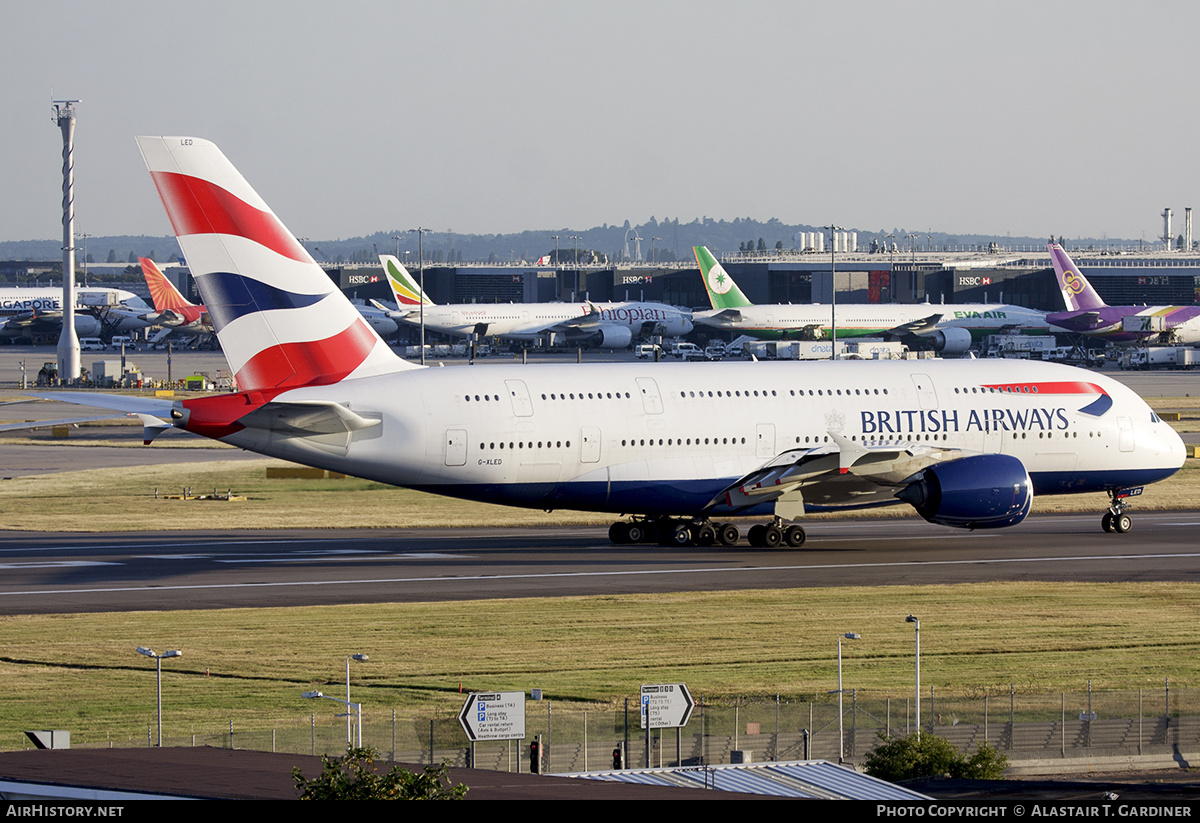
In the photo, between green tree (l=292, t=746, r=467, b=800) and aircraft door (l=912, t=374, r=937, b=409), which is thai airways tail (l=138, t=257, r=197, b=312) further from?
green tree (l=292, t=746, r=467, b=800)

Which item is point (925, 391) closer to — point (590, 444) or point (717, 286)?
point (590, 444)

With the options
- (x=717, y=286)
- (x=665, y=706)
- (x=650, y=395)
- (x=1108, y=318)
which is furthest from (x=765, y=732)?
(x=717, y=286)

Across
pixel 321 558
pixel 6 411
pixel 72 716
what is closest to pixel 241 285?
pixel 321 558

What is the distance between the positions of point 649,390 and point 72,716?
2176 cm

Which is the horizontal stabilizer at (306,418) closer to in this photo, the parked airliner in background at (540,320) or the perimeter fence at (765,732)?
the perimeter fence at (765,732)

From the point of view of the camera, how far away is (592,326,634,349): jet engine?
162 metres

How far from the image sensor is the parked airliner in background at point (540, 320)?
158125 mm

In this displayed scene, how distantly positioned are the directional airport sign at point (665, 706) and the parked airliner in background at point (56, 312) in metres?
164

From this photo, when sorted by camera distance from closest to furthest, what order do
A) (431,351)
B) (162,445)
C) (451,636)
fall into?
(451,636) < (162,445) < (431,351)

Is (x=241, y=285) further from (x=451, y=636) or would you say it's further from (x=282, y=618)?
(x=451, y=636)

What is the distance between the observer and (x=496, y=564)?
4422 cm

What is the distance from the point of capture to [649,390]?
1781 inches

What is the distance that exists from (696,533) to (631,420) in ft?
16.7
